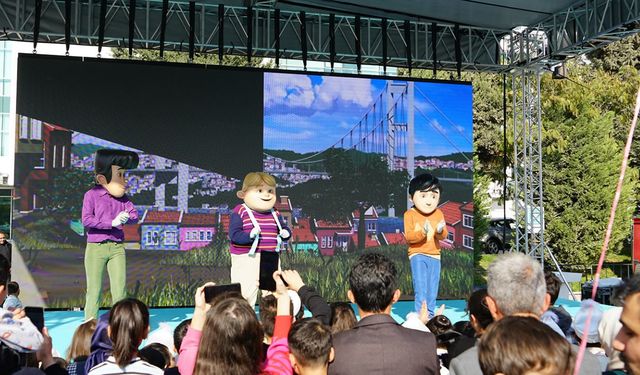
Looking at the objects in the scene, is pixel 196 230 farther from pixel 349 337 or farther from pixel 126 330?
pixel 349 337

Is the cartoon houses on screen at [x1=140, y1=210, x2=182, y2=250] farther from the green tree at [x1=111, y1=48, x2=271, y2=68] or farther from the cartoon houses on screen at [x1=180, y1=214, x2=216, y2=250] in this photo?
the green tree at [x1=111, y1=48, x2=271, y2=68]

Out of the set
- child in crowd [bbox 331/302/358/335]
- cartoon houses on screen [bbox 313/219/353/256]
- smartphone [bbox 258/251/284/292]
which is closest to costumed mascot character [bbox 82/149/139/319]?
smartphone [bbox 258/251/284/292]

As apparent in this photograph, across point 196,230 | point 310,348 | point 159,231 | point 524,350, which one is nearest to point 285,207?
point 196,230

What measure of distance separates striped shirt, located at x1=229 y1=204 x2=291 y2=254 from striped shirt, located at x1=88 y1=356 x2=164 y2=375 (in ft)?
11.5

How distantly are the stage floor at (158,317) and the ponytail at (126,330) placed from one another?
14.0ft

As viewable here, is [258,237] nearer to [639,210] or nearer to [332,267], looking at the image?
[332,267]

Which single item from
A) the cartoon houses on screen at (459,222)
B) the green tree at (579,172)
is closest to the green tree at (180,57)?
the cartoon houses on screen at (459,222)

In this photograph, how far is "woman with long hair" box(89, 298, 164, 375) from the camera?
6.88 feet

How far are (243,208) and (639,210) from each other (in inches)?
747

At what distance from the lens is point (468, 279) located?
31.7ft

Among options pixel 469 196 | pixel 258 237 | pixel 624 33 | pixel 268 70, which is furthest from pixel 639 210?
pixel 258 237

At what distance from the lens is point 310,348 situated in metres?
1.88

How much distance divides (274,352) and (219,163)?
6.91 meters

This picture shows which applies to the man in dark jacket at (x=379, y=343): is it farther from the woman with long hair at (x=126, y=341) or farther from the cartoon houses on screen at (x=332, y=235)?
the cartoon houses on screen at (x=332, y=235)
